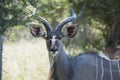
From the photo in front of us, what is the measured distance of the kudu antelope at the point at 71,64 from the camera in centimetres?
691

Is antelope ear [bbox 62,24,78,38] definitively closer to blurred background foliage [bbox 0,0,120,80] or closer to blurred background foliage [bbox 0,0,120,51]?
blurred background foliage [bbox 0,0,120,80]

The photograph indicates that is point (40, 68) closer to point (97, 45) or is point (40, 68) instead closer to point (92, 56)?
point (92, 56)

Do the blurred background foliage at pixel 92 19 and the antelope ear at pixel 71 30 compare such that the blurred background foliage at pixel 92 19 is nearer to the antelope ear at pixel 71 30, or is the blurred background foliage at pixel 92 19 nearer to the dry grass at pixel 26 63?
the dry grass at pixel 26 63

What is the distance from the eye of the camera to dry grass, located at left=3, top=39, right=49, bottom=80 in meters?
9.27

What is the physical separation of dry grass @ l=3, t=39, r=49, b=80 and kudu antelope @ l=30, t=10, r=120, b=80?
1.10 metres

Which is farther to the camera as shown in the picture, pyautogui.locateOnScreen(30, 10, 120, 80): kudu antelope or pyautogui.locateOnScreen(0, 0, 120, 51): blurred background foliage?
pyautogui.locateOnScreen(0, 0, 120, 51): blurred background foliage

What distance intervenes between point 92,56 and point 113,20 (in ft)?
23.6

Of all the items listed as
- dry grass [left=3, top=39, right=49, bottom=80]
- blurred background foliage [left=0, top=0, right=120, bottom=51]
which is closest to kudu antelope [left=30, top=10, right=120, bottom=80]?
dry grass [left=3, top=39, right=49, bottom=80]

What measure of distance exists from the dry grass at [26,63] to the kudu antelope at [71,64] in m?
1.10

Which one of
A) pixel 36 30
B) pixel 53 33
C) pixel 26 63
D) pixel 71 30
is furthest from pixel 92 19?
pixel 53 33

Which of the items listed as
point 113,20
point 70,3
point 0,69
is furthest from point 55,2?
point 0,69

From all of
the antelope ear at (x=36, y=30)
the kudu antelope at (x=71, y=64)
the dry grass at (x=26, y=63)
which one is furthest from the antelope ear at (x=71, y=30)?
the dry grass at (x=26, y=63)

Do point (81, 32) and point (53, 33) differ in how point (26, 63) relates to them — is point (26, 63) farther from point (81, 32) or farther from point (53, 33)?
point (81, 32)

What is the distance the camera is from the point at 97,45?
47.4ft
